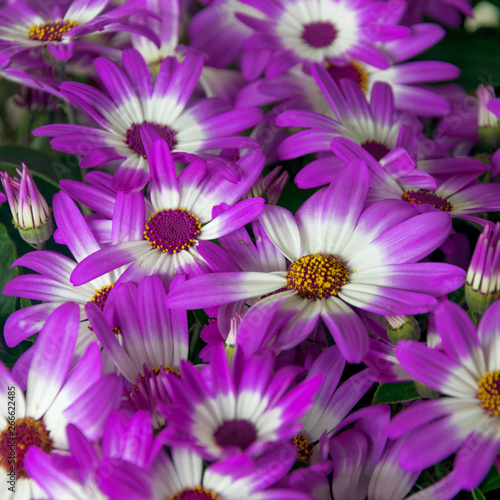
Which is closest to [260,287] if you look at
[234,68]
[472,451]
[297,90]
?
Result: [472,451]

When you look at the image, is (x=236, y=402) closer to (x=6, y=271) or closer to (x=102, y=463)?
(x=102, y=463)

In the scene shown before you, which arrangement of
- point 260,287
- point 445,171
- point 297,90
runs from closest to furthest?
point 260,287 → point 445,171 → point 297,90

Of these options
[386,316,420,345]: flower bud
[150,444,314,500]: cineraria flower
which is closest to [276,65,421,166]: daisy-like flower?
[386,316,420,345]: flower bud

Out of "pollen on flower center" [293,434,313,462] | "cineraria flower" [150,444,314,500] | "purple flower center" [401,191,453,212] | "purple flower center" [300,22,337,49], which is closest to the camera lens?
"cineraria flower" [150,444,314,500]

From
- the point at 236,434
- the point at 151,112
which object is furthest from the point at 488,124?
the point at 236,434

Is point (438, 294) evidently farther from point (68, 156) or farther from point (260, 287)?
point (68, 156)

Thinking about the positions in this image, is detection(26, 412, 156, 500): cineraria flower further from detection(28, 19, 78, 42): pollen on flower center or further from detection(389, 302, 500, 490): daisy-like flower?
detection(28, 19, 78, 42): pollen on flower center
